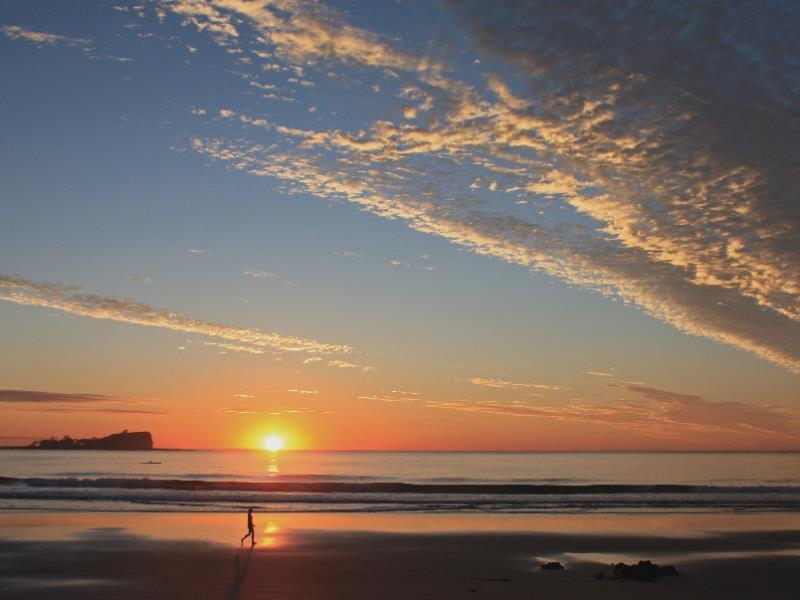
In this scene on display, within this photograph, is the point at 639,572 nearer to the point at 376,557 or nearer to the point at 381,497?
the point at 376,557

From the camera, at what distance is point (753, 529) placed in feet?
108

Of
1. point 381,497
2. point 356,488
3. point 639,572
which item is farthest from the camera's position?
point 356,488

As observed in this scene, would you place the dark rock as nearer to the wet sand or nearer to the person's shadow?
the wet sand

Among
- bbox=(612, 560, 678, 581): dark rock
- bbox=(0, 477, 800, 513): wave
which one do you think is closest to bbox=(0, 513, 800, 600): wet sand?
bbox=(612, 560, 678, 581): dark rock

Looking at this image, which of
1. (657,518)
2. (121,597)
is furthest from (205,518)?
(657,518)

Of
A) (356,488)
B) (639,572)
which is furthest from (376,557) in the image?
(356,488)

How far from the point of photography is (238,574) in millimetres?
19312

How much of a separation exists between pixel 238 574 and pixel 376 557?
16.8ft

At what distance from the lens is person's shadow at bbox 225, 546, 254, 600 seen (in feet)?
54.7

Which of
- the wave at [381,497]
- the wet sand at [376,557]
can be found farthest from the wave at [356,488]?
the wet sand at [376,557]

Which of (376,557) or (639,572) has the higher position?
(639,572)

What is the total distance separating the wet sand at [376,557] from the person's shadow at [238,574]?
0.17 ft

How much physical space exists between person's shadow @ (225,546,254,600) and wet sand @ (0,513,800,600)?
0.05m

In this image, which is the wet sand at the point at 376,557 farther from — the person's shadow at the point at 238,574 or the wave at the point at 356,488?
the wave at the point at 356,488
